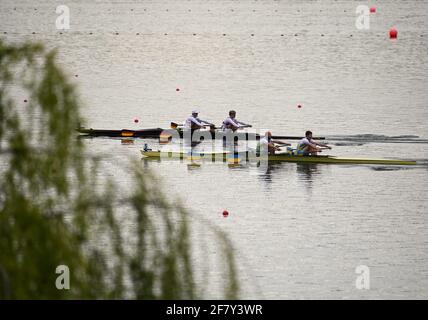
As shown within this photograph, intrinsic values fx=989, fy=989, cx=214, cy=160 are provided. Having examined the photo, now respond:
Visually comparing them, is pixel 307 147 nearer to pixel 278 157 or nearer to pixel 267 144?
pixel 278 157

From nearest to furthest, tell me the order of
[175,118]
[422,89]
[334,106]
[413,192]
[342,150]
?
[413,192] → [342,150] → [175,118] → [334,106] → [422,89]

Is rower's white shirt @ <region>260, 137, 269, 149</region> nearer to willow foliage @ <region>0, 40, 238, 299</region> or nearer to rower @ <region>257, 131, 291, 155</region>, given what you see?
rower @ <region>257, 131, 291, 155</region>

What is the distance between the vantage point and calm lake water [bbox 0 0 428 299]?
24906 millimetres

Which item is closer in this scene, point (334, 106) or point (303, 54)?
point (334, 106)

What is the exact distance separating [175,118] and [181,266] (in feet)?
119

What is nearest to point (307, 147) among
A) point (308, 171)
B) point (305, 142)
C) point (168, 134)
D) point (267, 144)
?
point (305, 142)

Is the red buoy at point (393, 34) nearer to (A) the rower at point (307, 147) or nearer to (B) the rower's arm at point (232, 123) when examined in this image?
(B) the rower's arm at point (232, 123)

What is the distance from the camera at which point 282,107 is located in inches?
2009

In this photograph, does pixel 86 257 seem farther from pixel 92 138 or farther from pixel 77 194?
pixel 92 138

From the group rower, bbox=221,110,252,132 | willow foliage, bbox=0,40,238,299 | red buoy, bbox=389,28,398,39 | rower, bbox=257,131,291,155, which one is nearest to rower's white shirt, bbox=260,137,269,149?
rower, bbox=257,131,291,155

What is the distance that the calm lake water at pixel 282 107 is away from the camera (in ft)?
81.7

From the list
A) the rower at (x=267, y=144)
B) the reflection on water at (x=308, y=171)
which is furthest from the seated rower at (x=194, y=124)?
the reflection on water at (x=308, y=171)

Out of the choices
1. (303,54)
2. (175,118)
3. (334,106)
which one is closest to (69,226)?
(175,118)

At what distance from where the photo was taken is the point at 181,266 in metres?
10.8
